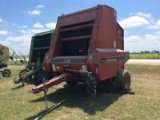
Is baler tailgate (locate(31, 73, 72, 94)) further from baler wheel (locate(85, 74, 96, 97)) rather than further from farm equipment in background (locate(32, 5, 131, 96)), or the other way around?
baler wheel (locate(85, 74, 96, 97))

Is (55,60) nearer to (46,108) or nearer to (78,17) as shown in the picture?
(78,17)

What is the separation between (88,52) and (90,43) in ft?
0.85

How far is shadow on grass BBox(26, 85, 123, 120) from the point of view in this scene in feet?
18.6

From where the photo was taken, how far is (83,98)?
661 centimetres

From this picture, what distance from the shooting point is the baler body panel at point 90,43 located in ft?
19.9

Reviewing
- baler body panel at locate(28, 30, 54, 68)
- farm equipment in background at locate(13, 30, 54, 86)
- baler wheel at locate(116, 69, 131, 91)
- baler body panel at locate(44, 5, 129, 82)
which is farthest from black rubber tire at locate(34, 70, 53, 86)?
baler body panel at locate(28, 30, 54, 68)

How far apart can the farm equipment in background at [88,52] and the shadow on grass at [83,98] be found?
412 millimetres

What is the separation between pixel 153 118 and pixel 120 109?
88 centimetres

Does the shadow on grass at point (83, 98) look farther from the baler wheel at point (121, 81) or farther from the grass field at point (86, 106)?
the baler wheel at point (121, 81)

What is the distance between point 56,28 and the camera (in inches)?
300

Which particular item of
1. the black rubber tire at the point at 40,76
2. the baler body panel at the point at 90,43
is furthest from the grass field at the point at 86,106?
the baler body panel at the point at 90,43

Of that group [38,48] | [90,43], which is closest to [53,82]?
[90,43]

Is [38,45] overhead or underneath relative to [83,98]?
overhead

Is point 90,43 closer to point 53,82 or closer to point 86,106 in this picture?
point 53,82
